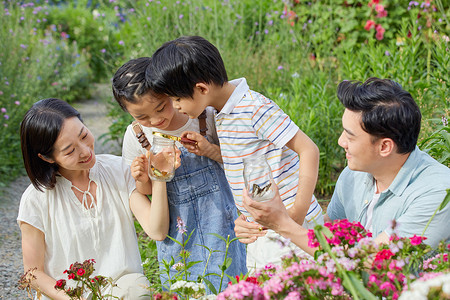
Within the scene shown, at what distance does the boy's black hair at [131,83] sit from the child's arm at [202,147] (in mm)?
261

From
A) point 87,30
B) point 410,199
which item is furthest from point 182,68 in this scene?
point 87,30

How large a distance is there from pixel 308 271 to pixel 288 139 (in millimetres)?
905

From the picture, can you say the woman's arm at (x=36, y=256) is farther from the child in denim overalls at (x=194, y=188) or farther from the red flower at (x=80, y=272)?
the red flower at (x=80, y=272)

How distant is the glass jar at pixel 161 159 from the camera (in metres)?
2.12

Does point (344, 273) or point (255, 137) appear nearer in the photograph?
point (344, 273)

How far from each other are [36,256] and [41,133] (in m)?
0.57

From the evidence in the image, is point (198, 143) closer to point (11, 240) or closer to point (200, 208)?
point (200, 208)

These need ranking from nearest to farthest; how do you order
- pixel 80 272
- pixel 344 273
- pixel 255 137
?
pixel 344 273 < pixel 80 272 < pixel 255 137

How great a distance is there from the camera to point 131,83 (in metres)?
2.25

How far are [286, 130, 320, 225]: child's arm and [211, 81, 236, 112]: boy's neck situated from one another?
0.35 meters

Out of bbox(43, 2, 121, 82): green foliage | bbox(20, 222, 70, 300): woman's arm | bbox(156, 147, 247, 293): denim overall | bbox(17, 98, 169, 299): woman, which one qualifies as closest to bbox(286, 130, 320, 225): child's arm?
bbox(156, 147, 247, 293): denim overall

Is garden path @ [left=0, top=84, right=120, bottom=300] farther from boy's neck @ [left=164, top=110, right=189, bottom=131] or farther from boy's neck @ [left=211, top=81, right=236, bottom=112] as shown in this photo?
boy's neck @ [left=211, top=81, right=236, bottom=112]

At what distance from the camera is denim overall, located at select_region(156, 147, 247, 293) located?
2.48 metres

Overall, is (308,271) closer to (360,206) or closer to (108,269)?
(360,206)
